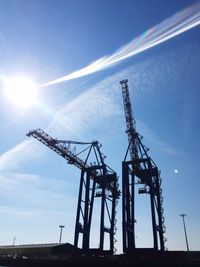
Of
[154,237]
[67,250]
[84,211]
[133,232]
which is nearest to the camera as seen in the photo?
[154,237]

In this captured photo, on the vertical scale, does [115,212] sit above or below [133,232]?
above

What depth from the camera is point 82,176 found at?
169 ft

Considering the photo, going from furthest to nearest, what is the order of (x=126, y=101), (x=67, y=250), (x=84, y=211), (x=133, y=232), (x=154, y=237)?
(x=126, y=101) < (x=67, y=250) < (x=84, y=211) < (x=133, y=232) < (x=154, y=237)

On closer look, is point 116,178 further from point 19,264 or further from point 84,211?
point 19,264

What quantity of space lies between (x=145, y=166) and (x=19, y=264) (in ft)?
87.9

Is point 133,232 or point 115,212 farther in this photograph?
point 115,212

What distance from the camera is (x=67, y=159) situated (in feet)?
170

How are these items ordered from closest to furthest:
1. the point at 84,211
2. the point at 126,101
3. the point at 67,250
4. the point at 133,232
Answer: the point at 133,232
the point at 84,211
the point at 67,250
the point at 126,101

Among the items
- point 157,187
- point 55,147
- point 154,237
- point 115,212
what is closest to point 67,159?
point 55,147

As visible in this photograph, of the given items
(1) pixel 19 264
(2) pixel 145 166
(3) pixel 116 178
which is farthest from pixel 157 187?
(1) pixel 19 264

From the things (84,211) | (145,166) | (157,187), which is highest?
(145,166)

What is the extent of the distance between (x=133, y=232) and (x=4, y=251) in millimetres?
32508

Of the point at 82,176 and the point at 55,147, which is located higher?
the point at 55,147

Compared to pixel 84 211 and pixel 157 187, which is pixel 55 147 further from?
pixel 157 187
